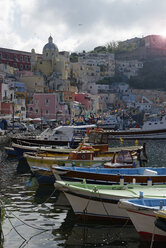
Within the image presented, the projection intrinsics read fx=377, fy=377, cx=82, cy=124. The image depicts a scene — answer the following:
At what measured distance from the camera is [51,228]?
15758 millimetres

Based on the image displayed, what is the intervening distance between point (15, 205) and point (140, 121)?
86774 millimetres

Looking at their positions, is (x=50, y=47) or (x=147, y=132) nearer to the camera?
(x=147, y=132)

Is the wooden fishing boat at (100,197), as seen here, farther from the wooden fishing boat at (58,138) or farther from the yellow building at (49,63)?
the yellow building at (49,63)

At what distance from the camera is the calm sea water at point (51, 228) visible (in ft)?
46.6

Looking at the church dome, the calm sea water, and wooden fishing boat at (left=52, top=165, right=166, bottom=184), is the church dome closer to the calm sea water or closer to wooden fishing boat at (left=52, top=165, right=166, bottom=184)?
the calm sea water

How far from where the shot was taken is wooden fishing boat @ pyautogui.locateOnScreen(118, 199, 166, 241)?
12383 millimetres

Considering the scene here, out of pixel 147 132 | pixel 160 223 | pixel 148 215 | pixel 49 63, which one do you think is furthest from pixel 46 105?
pixel 160 223

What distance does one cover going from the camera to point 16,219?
16.7 metres

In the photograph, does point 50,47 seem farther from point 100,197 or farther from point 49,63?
point 100,197

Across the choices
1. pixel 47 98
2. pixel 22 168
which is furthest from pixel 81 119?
pixel 22 168

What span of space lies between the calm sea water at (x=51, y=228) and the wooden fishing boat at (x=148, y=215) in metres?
0.52

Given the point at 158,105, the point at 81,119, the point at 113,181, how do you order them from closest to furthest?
the point at 113,181
the point at 81,119
the point at 158,105

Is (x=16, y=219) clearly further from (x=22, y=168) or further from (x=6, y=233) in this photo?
(x=22, y=168)

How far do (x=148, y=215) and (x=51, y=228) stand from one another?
469cm
